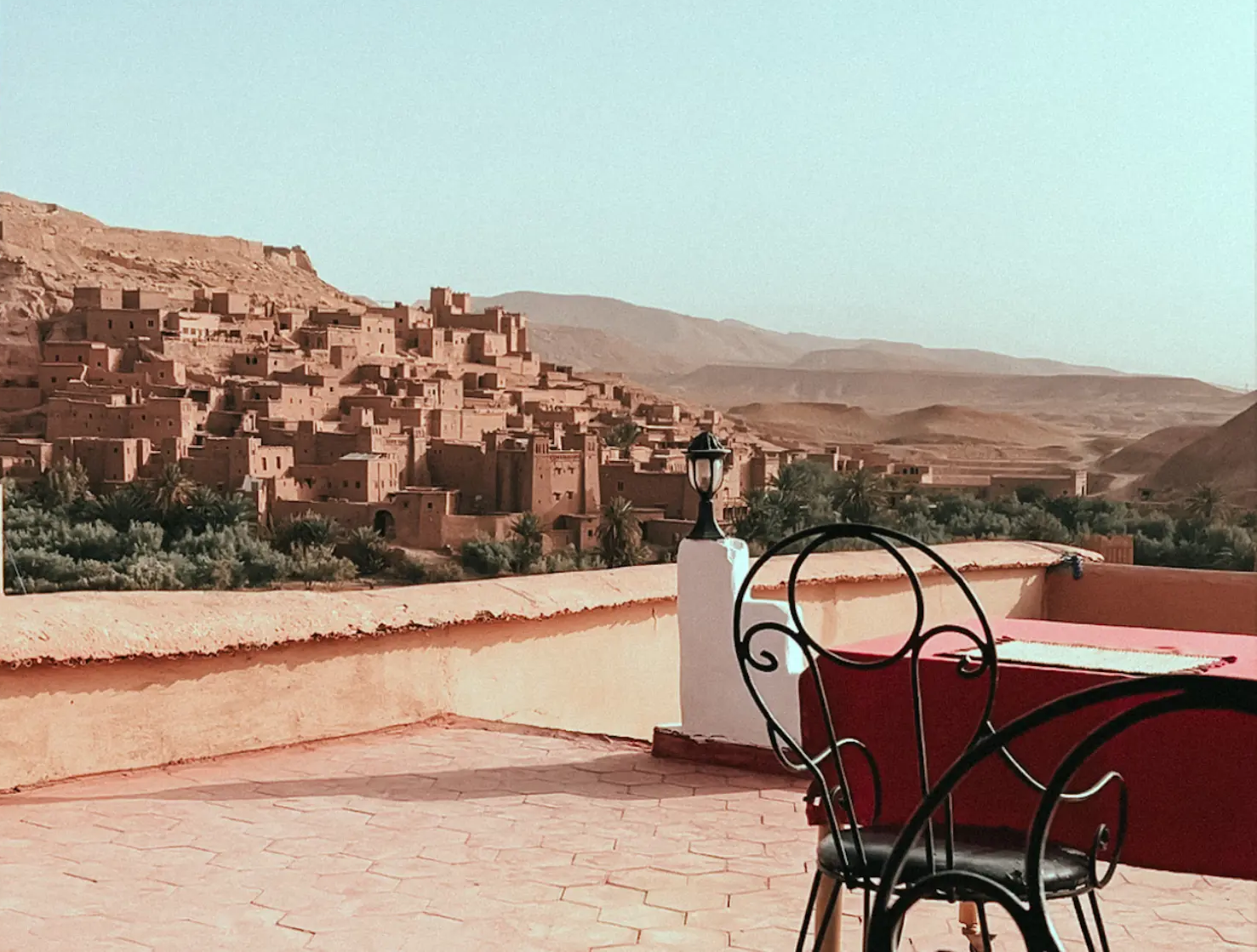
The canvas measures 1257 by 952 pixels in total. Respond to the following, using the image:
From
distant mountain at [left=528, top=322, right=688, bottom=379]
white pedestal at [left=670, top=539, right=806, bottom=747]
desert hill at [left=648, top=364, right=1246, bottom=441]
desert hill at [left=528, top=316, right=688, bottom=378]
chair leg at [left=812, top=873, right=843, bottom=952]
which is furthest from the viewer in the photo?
desert hill at [left=528, top=316, right=688, bottom=378]

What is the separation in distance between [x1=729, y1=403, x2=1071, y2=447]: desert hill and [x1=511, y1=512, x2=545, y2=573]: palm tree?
83.2ft

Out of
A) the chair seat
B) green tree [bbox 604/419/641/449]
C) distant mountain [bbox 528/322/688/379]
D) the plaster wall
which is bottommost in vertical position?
the plaster wall

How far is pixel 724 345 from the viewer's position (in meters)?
116

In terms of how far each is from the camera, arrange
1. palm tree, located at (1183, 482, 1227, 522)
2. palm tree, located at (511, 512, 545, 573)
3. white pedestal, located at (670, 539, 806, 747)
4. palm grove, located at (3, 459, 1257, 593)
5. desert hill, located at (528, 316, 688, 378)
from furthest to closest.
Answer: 1. desert hill, located at (528, 316, 688, 378)
2. palm tree, located at (511, 512, 545, 573)
3. palm tree, located at (1183, 482, 1227, 522)
4. palm grove, located at (3, 459, 1257, 593)
5. white pedestal, located at (670, 539, 806, 747)

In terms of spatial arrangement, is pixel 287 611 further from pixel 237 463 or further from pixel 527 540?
pixel 237 463

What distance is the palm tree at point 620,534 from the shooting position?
1193 inches

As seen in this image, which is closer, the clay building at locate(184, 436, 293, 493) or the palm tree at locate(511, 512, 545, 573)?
the palm tree at locate(511, 512, 545, 573)

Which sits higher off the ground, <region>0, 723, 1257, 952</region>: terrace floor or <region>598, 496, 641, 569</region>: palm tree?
<region>0, 723, 1257, 952</region>: terrace floor

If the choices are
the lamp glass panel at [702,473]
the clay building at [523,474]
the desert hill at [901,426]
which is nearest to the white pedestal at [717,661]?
the lamp glass panel at [702,473]

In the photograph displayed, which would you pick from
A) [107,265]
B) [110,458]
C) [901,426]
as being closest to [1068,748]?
[110,458]

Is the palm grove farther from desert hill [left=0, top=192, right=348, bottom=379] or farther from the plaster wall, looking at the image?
the plaster wall

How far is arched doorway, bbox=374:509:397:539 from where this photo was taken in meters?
32.3

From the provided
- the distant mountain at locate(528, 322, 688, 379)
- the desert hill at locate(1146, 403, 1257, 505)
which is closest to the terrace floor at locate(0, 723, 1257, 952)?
the desert hill at locate(1146, 403, 1257, 505)

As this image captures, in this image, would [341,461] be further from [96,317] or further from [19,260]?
[19,260]
